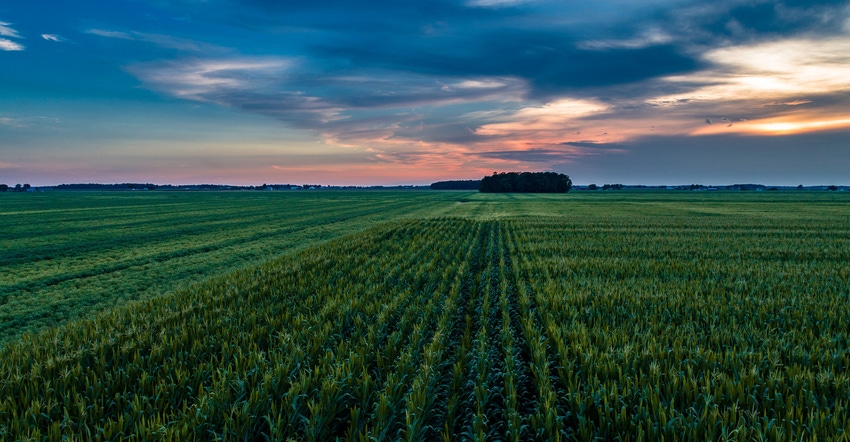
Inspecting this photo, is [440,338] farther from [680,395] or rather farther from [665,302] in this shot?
[665,302]

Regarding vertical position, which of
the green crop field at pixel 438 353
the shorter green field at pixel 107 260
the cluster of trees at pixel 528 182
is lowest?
the shorter green field at pixel 107 260

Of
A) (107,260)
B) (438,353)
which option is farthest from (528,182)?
(438,353)

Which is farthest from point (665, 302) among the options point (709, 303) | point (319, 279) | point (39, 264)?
point (39, 264)

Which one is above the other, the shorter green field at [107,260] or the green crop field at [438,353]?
the green crop field at [438,353]

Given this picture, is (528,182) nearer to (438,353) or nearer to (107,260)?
(107,260)

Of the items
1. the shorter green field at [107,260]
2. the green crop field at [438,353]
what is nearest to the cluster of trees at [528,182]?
the shorter green field at [107,260]

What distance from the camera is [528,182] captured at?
18725 cm

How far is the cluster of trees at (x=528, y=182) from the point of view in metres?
184

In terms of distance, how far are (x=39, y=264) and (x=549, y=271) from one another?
22112mm

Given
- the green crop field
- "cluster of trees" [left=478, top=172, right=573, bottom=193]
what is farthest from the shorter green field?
"cluster of trees" [left=478, top=172, right=573, bottom=193]

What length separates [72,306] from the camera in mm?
11500

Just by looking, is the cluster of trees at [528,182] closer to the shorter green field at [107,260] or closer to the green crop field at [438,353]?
the shorter green field at [107,260]

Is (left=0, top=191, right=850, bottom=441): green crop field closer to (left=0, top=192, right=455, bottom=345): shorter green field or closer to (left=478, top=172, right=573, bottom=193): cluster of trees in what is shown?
(left=0, top=192, right=455, bottom=345): shorter green field

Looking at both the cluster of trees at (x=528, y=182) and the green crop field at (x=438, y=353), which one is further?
the cluster of trees at (x=528, y=182)
